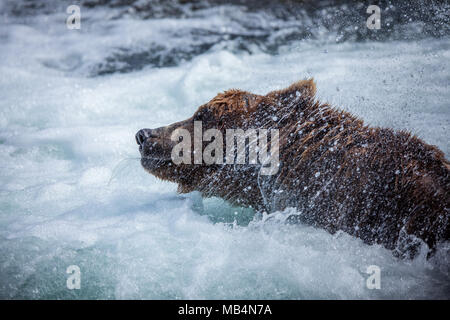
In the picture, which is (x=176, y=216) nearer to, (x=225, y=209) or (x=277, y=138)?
(x=225, y=209)

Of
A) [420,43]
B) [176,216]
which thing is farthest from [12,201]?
[420,43]

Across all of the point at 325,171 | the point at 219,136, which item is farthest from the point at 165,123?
the point at 325,171

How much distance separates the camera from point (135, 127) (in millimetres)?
5285

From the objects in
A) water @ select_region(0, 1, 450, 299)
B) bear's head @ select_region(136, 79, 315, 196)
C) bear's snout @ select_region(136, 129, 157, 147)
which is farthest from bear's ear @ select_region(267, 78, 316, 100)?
bear's snout @ select_region(136, 129, 157, 147)

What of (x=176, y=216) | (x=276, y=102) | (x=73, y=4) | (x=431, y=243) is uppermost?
(x=73, y=4)

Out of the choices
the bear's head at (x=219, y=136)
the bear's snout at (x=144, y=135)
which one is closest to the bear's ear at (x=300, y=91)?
the bear's head at (x=219, y=136)

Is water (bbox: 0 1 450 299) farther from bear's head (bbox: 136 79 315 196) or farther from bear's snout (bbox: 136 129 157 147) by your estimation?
bear's head (bbox: 136 79 315 196)

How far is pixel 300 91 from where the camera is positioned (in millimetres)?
3066

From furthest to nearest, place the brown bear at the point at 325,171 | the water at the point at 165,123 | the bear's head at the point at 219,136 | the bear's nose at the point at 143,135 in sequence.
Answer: the bear's nose at the point at 143,135, the bear's head at the point at 219,136, the water at the point at 165,123, the brown bear at the point at 325,171

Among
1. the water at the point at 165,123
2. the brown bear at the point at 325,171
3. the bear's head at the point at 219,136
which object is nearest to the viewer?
the brown bear at the point at 325,171

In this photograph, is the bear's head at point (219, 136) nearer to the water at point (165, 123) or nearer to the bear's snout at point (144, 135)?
the bear's snout at point (144, 135)

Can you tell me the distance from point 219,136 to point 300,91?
726 mm

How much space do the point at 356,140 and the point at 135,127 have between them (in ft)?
10.8

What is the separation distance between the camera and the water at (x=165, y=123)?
8.64 ft
